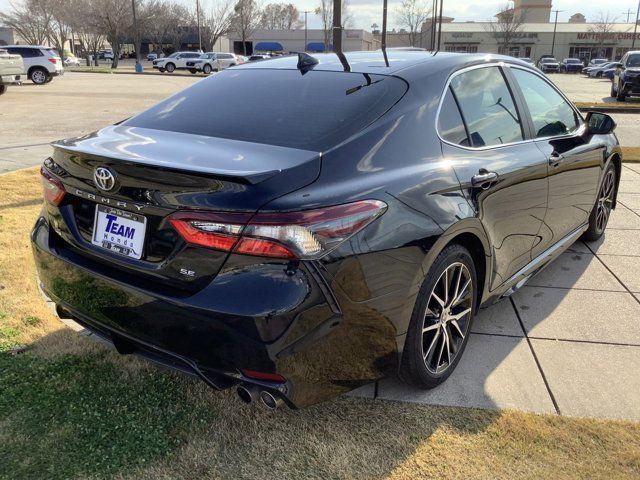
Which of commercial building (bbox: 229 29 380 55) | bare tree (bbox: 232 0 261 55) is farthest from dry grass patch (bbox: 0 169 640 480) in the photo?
commercial building (bbox: 229 29 380 55)

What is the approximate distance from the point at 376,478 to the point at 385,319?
2.17ft

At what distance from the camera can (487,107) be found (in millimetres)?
3330

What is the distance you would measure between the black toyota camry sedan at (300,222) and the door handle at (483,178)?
0.5 inches

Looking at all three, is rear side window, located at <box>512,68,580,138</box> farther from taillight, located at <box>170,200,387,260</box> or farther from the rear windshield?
taillight, located at <box>170,200,387,260</box>

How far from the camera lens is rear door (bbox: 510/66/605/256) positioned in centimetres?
376

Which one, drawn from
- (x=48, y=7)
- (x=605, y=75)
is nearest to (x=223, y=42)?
(x=48, y=7)

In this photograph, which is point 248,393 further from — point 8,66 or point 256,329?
point 8,66

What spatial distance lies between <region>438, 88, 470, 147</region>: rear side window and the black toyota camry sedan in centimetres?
1

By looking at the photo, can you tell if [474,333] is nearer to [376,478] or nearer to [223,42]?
[376,478]

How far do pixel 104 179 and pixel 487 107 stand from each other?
218cm

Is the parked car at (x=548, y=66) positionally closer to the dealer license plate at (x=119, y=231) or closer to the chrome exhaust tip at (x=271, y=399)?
the dealer license plate at (x=119, y=231)

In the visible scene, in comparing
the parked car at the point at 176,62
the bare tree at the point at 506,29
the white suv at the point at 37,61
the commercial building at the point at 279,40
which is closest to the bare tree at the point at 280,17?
the commercial building at the point at 279,40

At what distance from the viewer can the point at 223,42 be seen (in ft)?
292

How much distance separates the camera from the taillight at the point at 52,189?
2660mm
